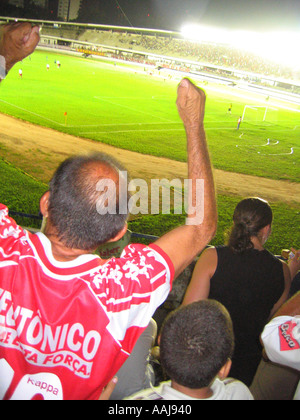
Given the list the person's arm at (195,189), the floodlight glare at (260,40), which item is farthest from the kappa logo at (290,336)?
the floodlight glare at (260,40)

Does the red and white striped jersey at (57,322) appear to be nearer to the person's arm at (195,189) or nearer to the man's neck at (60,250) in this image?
the man's neck at (60,250)

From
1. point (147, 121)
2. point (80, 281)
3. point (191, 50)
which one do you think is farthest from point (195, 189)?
point (191, 50)

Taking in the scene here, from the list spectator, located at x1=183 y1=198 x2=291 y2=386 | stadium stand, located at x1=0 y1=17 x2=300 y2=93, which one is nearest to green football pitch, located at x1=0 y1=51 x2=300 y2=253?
spectator, located at x1=183 y1=198 x2=291 y2=386

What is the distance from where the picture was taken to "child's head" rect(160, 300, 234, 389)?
142 centimetres

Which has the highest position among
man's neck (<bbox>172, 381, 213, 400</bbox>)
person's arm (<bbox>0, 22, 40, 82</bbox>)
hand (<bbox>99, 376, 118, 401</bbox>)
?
person's arm (<bbox>0, 22, 40, 82</bbox>)

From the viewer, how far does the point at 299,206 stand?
35.4 feet

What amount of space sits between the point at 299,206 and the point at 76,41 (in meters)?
76.4

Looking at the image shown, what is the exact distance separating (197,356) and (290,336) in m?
0.53

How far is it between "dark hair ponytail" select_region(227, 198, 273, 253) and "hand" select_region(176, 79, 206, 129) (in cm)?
122

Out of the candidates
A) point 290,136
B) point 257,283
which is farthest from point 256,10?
point 257,283

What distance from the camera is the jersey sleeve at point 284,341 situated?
162 centimetres

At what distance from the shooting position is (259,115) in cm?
2867

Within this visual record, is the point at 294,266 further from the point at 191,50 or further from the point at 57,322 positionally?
the point at 191,50

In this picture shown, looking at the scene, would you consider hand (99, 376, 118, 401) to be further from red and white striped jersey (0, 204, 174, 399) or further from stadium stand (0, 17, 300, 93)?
stadium stand (0, 17, 300, 93)
